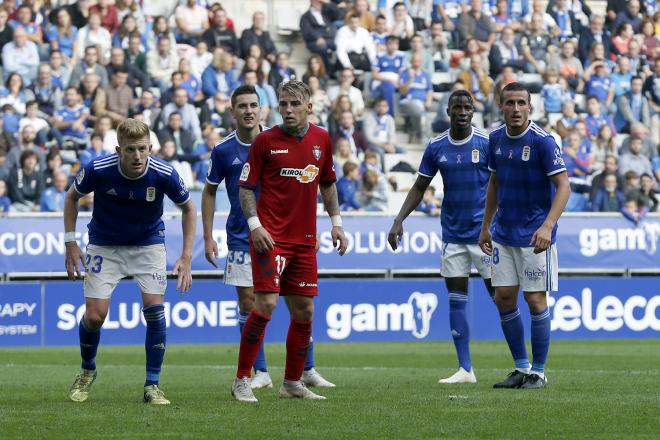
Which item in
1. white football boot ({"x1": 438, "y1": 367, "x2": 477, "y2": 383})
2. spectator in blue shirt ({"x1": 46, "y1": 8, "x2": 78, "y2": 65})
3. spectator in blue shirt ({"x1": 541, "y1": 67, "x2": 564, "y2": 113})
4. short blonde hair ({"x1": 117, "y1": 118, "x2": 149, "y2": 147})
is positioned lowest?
white football boot ({"x1": 438, "y1": 367, "x2": 477, "y2": 383})

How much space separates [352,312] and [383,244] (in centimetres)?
129

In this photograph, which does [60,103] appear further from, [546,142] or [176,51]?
[546,142]

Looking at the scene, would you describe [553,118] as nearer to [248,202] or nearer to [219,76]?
[219,76]

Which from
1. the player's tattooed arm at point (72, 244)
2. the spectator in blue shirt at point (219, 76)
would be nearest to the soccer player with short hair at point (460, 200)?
the player's tattooed arm at point (72, 244)

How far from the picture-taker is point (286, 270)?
32.1 ft

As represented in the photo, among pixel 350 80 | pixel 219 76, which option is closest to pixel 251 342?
pixel 219 76

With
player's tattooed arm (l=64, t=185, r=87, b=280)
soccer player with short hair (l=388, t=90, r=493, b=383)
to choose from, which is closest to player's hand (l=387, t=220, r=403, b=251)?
soccer player with short hair (l=388, t=90, r=493, b=383)

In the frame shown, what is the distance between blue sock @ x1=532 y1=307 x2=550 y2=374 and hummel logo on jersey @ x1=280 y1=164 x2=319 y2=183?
2560 millimetres

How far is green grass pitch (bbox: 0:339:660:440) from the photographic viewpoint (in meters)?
7.82

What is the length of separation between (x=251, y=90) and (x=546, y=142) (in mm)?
2457

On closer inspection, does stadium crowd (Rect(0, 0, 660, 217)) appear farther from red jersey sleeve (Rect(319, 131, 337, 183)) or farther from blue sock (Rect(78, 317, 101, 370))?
red jersey sleeve (Rect(319, 131, 337, 183))

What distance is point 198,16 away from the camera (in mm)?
25688

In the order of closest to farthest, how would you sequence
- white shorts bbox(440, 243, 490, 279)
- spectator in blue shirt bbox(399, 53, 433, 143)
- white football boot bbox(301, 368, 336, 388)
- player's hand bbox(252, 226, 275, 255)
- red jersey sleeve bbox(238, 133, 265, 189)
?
player's hand bbox(252, 226, 275, 255) < red jersey sleeve bbox(238, 133, 265, 189) < white football boot bbox(301, 368, 336, 388) < white shorts bbox(440, 243, 490, 279) < spectator in blue shirt bbox(399, 53, 433, 143)

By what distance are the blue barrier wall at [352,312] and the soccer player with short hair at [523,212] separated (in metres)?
9.70
